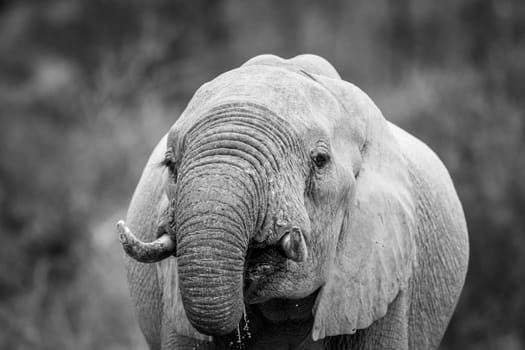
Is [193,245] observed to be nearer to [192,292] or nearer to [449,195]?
[192,292]

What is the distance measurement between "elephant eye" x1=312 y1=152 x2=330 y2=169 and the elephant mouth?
0.31 m

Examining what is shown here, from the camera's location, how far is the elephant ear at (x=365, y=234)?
3121 millimetres

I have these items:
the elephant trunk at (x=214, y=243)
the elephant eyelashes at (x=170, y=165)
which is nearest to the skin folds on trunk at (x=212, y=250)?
the elephant trunk at (x=214, y=243)

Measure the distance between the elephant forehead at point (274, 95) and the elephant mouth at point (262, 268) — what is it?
1.27ft

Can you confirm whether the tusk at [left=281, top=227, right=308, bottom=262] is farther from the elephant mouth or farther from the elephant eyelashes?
the elephant eyelashes

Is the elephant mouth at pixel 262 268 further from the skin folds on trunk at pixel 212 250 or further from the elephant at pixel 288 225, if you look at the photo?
the skin folds on trunk at pixel 212 250

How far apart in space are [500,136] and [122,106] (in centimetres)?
575

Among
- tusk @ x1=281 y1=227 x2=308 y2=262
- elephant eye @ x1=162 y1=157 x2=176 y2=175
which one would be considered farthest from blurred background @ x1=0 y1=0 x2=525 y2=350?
tusk @ x1=281 y1=227 x2=308 y2=262

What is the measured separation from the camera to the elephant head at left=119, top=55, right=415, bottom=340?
2.63m

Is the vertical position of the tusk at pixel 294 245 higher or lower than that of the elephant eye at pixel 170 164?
lower

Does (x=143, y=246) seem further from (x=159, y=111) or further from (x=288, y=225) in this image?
(x=159, y=111)

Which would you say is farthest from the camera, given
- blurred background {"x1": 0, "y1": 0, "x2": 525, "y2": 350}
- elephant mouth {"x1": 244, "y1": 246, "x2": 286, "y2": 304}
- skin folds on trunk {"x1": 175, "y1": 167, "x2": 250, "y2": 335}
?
blurred background {"x1": 0, "y1": 0, "x2": 525, "y2": 350}

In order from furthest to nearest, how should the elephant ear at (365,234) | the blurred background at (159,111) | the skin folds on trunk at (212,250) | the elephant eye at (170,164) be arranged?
the blurred background at (159,111) < the elephant ear at (365,234) < the elephant eye at (170,164) < the skin folds on trunk at (212,250)

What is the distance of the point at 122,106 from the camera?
48.7ft
